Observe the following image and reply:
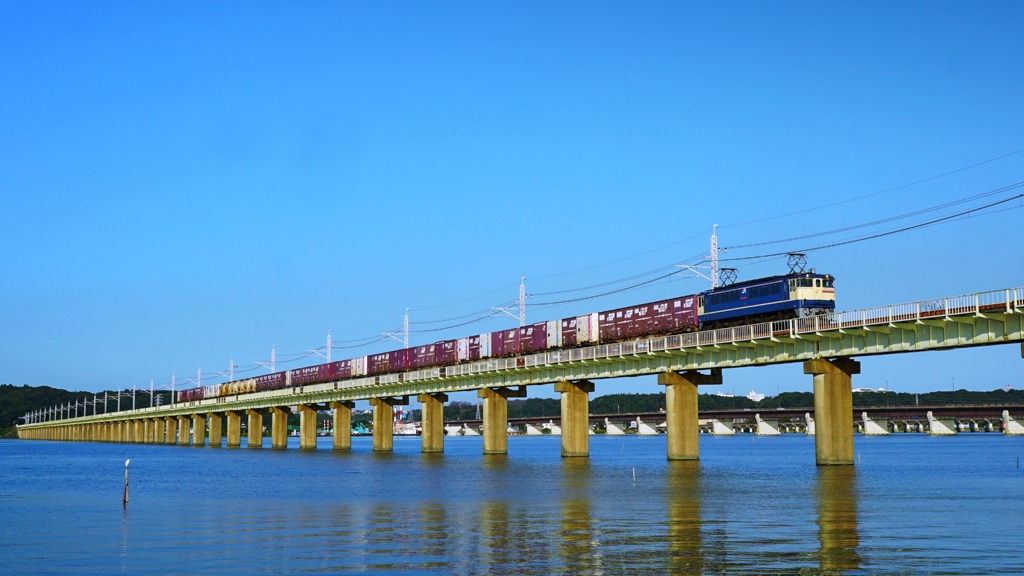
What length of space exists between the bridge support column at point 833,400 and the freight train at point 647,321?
5.25 m

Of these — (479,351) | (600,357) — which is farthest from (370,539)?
(479,351)

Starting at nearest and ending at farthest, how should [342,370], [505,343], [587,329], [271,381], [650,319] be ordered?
[650,319] < [587,329] < [505,343] < [342,370] < [271,381]

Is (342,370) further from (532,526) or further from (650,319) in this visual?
(532,526)

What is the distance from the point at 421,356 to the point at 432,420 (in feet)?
26.4

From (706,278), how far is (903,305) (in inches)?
901

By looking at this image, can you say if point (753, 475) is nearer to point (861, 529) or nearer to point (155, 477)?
point (861, 529)

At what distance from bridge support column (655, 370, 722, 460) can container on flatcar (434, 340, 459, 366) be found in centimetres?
4213

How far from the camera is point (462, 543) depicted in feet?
102

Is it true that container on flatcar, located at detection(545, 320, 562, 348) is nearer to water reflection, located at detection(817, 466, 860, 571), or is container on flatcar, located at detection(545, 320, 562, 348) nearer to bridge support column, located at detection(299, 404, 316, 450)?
water reflection, located at detection(817, 466, 860, 571)

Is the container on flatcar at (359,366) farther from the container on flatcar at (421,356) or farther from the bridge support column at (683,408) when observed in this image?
the bridge support column at (683,408)

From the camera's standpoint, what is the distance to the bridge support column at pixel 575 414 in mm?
96875

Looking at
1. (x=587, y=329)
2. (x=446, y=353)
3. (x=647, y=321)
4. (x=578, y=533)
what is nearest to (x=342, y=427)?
(x=446, y=353)

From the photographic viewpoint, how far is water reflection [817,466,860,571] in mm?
26375

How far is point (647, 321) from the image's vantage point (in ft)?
283
